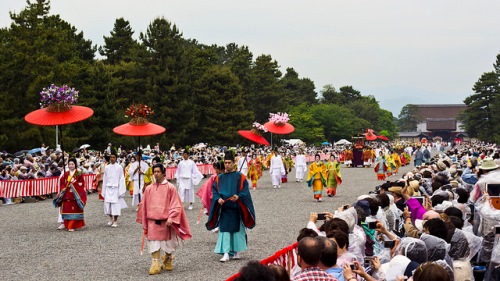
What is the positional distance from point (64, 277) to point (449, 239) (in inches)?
226

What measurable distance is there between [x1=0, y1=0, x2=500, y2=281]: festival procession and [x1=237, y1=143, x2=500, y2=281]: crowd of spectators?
0.05 ft

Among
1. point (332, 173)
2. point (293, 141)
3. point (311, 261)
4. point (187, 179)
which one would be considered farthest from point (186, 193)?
point (293, 141)

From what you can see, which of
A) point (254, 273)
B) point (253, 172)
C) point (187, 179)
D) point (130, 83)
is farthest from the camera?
point (130, 83)

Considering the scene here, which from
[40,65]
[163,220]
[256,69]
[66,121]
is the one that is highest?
[256,69]

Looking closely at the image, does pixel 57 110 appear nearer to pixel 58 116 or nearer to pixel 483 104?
pixel 58 116

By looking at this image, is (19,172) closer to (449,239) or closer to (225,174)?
(225,174)

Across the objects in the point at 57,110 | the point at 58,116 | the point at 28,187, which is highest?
the point at 57,110

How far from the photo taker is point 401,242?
5879 mm

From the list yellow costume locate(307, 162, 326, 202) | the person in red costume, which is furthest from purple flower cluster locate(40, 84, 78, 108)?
yellow costume locate(307, 162, 326, 202)

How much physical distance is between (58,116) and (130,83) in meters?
34.8

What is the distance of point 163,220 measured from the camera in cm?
1085

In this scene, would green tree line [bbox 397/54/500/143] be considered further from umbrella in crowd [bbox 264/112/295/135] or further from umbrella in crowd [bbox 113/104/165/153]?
umbrella in crowd [bbox 113/104/165/153]

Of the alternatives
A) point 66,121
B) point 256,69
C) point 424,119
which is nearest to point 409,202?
point 66,121

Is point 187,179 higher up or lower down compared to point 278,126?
lower down
